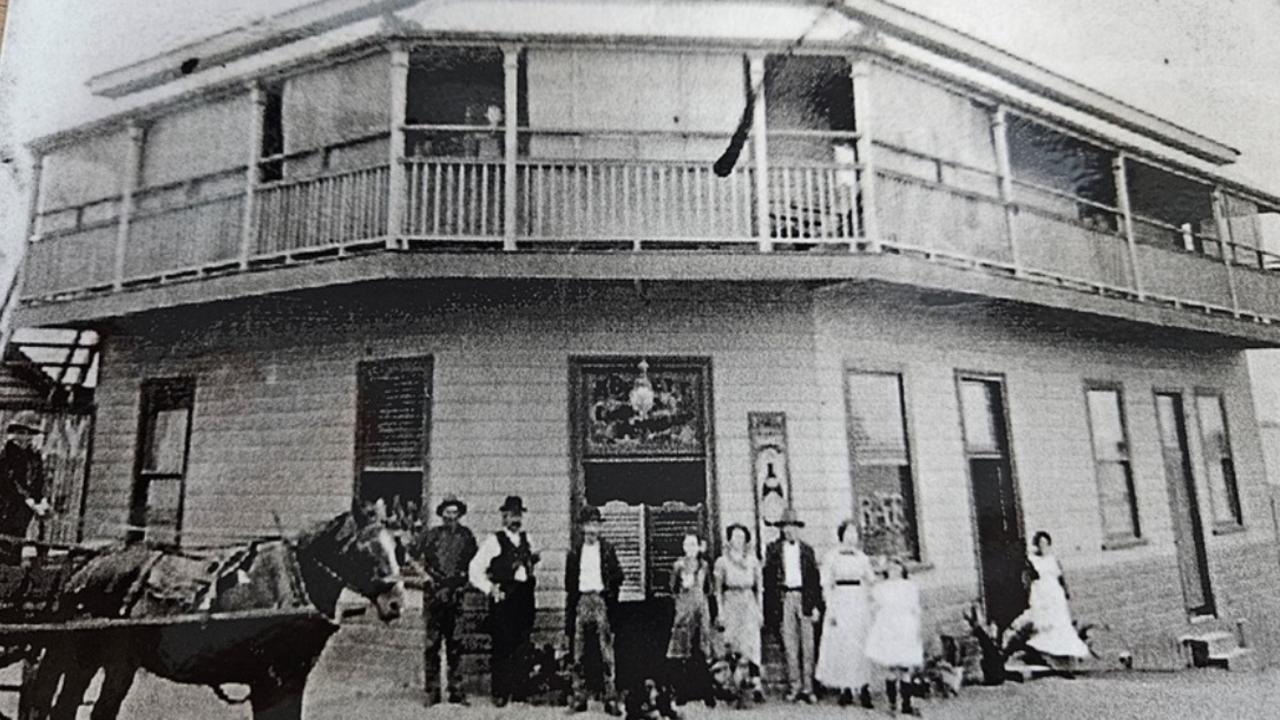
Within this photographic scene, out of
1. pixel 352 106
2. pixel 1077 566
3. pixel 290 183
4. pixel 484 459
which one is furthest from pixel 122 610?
pixel 1077 566

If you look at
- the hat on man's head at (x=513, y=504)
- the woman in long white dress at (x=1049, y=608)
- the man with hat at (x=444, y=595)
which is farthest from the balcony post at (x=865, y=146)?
the man with hat at (x=444, y=595)

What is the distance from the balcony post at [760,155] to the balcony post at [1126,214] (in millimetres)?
1215

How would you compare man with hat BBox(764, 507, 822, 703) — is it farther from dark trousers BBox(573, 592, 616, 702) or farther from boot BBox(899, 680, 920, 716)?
dark trousers BBox(573, 592, 616, 702)

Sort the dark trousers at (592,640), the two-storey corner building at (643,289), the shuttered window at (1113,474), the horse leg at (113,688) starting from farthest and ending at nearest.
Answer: the shuttered window at (1113,474)
the two-storey corner building at (643,289)
the dark trousers at (592,640)
the horse leg at (113,688)

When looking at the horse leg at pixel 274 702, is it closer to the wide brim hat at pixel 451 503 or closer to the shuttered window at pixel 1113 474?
the wide brim hat at pixel 451 503

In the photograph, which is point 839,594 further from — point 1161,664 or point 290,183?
point 290,183

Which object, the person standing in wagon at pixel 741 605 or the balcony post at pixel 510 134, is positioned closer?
the person standing in wagon at pixel 741 605

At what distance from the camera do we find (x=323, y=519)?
215 cm

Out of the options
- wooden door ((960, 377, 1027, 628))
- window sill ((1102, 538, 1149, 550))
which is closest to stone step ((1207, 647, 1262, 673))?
window sill ((1102, 538, 1149, 550))

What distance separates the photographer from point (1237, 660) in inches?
86.7

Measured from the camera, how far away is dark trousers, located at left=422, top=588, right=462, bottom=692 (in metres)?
2.07

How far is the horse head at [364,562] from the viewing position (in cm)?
206

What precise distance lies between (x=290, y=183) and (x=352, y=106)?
314 mm

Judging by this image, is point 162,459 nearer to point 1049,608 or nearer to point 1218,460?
point 1049,608
